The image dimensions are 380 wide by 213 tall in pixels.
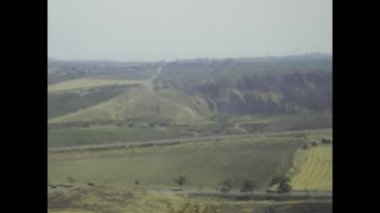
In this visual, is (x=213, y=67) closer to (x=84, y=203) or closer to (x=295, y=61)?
(x=295, y=61)

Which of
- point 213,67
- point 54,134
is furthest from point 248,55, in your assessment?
point 54,134

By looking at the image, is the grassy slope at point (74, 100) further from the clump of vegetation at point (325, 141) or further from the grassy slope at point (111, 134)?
the clump of vegetation at point (325, 141)

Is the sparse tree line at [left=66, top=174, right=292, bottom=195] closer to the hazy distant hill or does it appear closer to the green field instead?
the green field

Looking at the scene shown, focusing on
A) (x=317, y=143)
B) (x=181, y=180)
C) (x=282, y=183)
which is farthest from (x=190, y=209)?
(x=317, y=143)

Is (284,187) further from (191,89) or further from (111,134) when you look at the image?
(111,134)

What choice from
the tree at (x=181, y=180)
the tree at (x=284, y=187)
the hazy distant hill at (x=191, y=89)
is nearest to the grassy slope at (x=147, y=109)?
the hazy distant hill at (x=191, y=89)

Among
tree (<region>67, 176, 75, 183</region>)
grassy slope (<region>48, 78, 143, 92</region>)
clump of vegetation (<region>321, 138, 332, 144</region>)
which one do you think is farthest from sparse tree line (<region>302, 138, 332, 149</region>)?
tree (<region>67, 176, 75, 183</region>)
